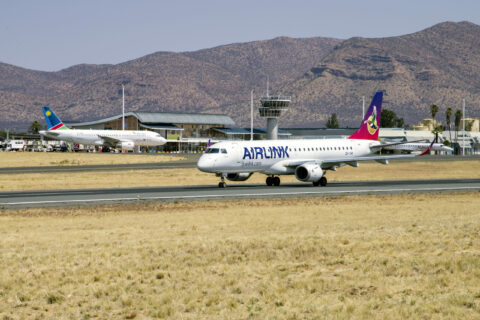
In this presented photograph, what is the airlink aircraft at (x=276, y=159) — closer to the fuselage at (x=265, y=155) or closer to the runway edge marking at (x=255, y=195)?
the fuselage at (x=265, y=155)

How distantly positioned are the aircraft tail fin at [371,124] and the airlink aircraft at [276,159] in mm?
3221

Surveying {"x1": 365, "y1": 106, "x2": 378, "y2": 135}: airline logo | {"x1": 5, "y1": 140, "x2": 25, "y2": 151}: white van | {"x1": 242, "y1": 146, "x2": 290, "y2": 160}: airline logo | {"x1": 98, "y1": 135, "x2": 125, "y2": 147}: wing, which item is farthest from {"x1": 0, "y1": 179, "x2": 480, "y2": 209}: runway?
{"x1": 5, "y1": 140, "x2": 25, "y2": 151}: white van

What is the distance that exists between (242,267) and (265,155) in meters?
30.7

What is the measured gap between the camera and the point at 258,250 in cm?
1958

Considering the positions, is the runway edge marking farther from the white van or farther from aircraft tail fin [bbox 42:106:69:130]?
the white van

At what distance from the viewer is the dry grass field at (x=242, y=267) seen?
1376 cm

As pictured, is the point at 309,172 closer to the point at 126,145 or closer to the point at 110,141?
the point at 126,145

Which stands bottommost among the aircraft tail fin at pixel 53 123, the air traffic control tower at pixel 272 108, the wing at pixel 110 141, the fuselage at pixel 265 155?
the fuselage at pixel 265 155

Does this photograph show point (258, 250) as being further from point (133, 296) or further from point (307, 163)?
point (307, 163)

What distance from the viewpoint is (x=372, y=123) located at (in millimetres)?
58375

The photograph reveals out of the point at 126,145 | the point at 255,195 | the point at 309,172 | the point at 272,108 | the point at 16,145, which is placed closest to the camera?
the point at 255,195

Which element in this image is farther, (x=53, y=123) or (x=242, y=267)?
(x=53, y=123)

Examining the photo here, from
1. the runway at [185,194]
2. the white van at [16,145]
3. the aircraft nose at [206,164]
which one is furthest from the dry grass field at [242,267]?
the white van at [16,145]

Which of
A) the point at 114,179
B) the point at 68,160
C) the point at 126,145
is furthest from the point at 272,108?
the point at 114,179
